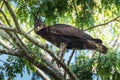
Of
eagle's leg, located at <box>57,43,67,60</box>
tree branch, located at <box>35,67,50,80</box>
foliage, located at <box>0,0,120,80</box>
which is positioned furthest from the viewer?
tree branch, located at <box>35,67,50,80</box>

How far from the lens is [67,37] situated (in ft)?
14.6

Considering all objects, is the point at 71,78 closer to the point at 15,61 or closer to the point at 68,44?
the point at 68,44

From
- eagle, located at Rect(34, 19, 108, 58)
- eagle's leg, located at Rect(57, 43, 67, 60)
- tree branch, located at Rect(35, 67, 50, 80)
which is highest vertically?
eagle, located at Rect(34, 19, 108, 58)

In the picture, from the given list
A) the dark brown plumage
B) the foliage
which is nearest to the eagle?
the dark brown plumage

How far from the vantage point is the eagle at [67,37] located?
173 inches

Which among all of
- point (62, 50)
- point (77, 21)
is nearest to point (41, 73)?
point (77, 21)

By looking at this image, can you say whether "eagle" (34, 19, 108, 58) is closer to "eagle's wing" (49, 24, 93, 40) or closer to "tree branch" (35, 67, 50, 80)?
"eagle's wing" (49, 24, 93, 40)

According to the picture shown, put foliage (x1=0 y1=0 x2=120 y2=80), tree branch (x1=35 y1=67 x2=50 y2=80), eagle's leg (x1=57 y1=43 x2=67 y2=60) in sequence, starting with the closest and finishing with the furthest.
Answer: eagle's leg (x1=57 y1=43 x2=67 y2=60) → foliage (x1=0 y1=0 x2=120 y2=80) → tree branch (x1=35 y1=67 x2=50 y2=80)

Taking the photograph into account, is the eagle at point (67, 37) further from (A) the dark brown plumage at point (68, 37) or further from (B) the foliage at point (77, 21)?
(B) the foliage at point (77, 21)

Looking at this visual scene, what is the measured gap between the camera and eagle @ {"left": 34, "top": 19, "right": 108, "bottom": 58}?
4.38 metres

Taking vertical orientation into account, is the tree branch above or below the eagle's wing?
below

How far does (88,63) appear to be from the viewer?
5340mm

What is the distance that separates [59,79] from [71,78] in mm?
232

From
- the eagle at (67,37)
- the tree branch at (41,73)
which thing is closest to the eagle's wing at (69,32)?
the eagle at (67,37)
